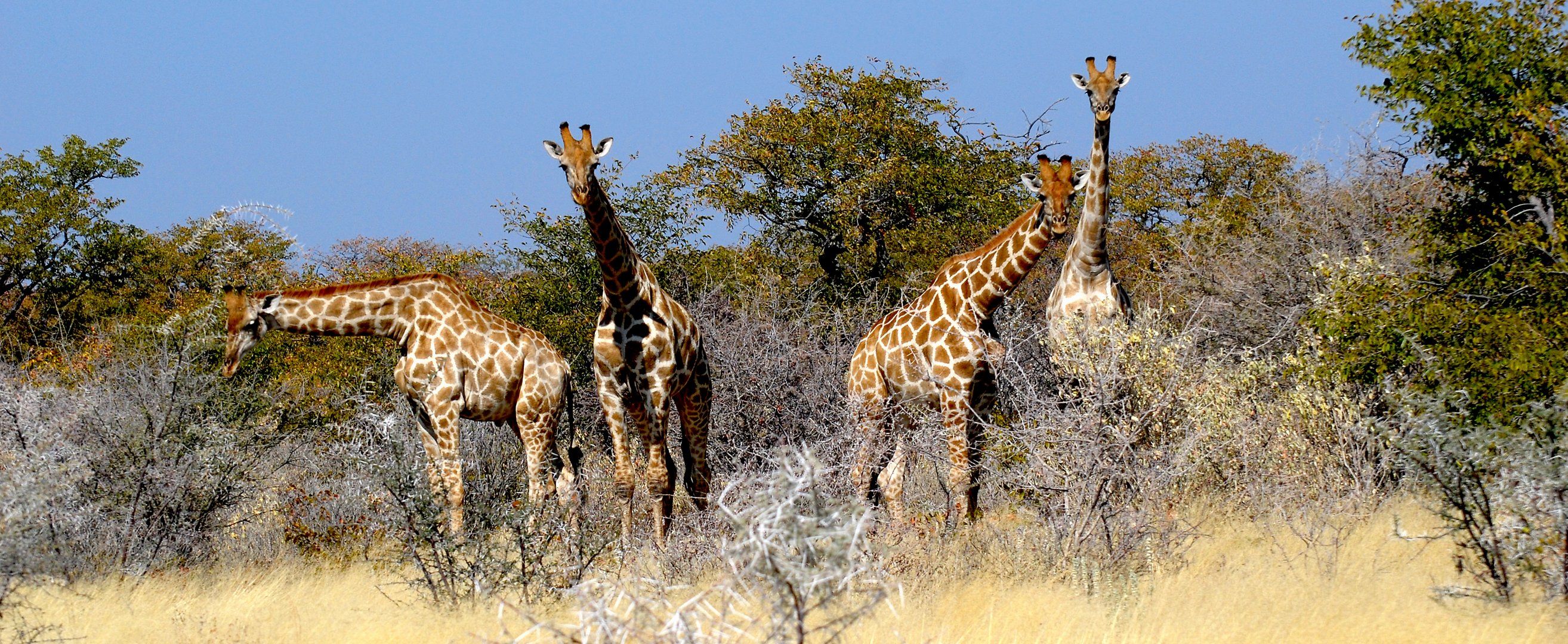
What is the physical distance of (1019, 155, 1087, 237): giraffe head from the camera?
8641 mm

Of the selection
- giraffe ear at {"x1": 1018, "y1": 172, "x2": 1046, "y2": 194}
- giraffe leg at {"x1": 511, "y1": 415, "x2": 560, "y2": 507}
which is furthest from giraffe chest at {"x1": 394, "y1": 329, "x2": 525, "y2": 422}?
giraffe ear at {"x1": 1018, "y1": 172, "x2": 1046, "y2": 194}

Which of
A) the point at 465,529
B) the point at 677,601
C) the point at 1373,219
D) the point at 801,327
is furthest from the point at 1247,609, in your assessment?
the point at 1373,219

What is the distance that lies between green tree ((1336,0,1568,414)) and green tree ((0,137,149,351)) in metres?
19.0

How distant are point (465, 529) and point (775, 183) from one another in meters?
11.9

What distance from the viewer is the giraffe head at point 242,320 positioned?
9.35 m

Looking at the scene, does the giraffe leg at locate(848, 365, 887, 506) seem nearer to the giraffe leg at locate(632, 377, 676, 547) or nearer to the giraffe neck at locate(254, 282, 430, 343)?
the giraffe leg at locate(632, 377, 676, 547)

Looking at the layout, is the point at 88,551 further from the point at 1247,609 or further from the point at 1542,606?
the point at 1542,606

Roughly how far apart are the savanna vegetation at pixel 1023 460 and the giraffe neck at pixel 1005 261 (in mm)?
400

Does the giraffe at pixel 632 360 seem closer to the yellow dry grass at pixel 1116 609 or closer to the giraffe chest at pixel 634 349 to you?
the giraffe chest at pixel 634 349

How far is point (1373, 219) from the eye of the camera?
48.9 ft

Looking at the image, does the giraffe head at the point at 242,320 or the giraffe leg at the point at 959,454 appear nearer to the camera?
the giraffe leg at the point at 959,454

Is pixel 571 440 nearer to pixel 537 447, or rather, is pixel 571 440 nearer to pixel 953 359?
pixel 537 447

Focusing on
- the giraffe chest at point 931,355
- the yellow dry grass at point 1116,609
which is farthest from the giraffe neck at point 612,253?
the yellow dry grass at point 1116,609

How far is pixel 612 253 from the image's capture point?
8.93 m
